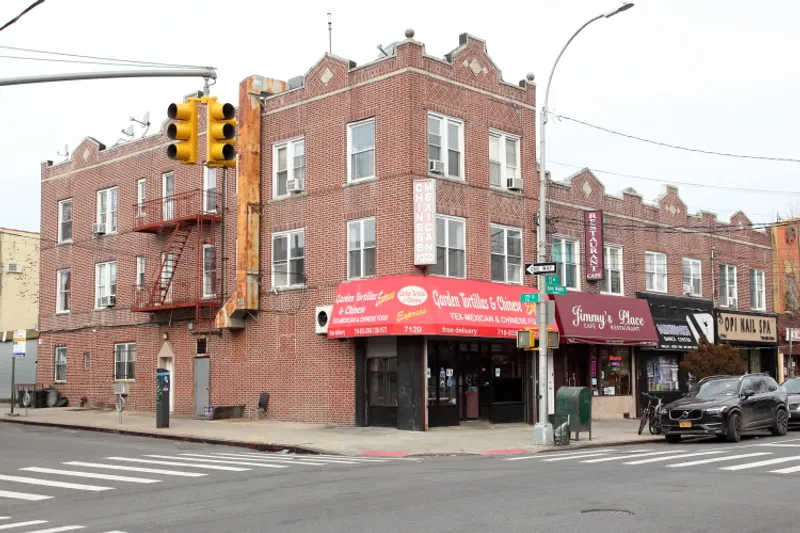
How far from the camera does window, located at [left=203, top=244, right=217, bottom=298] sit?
3095 centimetres

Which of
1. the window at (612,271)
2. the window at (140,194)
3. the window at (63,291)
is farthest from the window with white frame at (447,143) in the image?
the window at (63,291)

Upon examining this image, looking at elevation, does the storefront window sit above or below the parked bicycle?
above

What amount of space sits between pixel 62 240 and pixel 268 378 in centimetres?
1387

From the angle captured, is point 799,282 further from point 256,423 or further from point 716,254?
point 256,423

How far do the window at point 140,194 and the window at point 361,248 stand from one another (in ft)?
35.2

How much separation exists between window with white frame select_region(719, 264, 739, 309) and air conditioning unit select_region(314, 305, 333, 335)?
61.7 ft

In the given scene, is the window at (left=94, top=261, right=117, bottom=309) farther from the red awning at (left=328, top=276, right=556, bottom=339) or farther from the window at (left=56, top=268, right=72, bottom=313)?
the red awning at (left=328, top=276, right=556, bottom=339)

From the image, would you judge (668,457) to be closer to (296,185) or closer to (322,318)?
(322,318)

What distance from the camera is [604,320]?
30719mm

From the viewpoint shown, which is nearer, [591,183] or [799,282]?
[591,183]

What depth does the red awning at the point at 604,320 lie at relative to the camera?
29.2 meters

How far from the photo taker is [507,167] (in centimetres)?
2823

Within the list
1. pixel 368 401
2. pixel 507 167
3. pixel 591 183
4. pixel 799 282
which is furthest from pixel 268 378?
pixel 799 282

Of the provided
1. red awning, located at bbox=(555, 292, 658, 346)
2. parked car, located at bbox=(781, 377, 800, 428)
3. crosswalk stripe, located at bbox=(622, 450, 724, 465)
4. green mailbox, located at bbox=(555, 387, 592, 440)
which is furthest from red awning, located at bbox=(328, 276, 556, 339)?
parked car, located at bbox=(781, 377, 800, 428)
